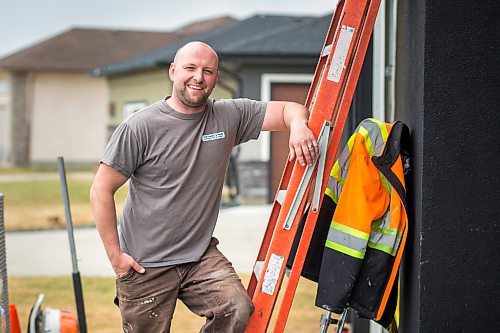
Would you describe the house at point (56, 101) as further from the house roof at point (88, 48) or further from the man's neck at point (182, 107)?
the man's neck at point (182, 107)

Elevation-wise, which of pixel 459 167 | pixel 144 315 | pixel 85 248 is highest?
pixel 459 167

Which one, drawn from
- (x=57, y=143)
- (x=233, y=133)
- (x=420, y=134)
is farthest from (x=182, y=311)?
(x=57, y=143)

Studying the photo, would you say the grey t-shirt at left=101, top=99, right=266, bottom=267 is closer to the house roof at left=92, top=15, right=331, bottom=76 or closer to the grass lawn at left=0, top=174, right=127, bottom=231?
the grass lawn at left=0, top=174, right=127, bottom=231

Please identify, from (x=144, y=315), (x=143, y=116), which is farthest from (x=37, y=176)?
(x=143, y=116)

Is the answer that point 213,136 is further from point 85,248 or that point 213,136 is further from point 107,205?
point 85,248

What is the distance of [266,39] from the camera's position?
14.9 metres

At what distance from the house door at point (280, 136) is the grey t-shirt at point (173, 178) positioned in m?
11.7

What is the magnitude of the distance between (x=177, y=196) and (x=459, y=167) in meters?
1.01

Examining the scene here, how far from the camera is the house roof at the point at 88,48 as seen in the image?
1085 inches

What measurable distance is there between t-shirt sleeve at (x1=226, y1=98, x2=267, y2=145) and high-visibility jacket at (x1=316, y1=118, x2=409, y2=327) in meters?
0.43

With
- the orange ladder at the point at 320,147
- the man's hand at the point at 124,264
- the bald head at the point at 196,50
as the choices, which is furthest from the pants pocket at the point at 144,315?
the bald head at the point at 196,50

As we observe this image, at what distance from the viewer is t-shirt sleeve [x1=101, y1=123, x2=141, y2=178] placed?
10.3 feet

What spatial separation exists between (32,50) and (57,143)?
10.3ft

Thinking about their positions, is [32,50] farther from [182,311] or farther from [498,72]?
[498,72]
